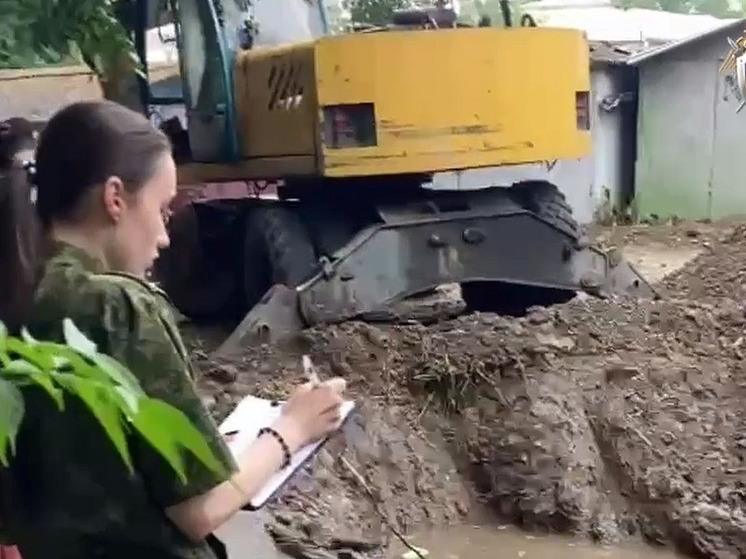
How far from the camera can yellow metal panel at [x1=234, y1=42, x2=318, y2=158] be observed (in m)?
6.86

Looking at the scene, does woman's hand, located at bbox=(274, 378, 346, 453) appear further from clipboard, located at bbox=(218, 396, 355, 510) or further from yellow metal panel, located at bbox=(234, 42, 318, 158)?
yellow metal panel, located at bbox=(234, 42, 318, 158)

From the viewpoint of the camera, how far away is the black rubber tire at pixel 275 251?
707 centimetres

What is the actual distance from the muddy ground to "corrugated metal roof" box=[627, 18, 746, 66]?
9.02m

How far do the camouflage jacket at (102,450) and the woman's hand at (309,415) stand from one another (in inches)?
5.6

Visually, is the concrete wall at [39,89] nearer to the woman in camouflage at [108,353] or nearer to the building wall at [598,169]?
the woman in camouflage at [108,353]

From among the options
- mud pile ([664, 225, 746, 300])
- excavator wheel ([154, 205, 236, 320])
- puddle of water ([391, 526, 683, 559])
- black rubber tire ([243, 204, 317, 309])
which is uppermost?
black rubber tire ([243, 204, 317, 309])

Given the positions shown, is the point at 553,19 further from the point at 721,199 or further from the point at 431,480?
the point at 431,480

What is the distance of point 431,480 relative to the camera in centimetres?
564

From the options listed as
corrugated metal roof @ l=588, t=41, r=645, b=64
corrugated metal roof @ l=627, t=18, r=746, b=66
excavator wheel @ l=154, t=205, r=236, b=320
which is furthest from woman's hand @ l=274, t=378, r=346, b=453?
corrugated metal roof @ l=627, t=18, r=746, b=66

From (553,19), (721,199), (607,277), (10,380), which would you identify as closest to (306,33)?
(607,277)

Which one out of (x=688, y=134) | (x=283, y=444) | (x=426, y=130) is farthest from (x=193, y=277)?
(x=688, y=134)

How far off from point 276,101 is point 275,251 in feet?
2.69

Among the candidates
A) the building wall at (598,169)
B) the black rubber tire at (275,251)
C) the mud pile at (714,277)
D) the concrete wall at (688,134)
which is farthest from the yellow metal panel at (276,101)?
the concrete wall at (688,134)

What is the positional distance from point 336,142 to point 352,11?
896cm
